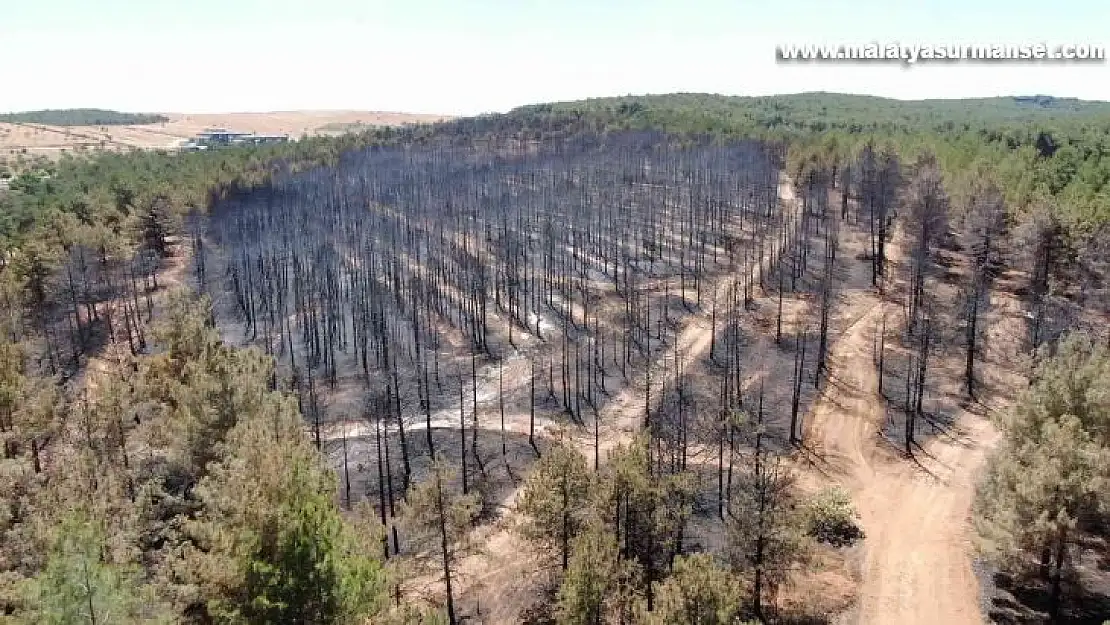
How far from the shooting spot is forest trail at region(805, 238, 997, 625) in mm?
36969

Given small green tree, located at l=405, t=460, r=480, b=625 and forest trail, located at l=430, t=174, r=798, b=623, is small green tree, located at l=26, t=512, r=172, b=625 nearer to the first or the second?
small green tree, located at l=405, t=460, r=480, b=625

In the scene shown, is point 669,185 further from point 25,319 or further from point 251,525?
point 251,525

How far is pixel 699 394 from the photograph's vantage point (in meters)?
63.7

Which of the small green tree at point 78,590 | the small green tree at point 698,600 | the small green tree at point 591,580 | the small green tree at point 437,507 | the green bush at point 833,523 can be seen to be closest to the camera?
the small green tree at point 78,590

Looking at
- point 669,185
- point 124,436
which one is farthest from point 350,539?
point 669,185

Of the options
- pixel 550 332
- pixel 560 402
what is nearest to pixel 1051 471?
pixel 560 402

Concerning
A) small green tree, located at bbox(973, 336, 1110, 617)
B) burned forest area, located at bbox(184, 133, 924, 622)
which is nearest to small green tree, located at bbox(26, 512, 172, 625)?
burned forest area, located at bbox(184, 133, 924, 622)

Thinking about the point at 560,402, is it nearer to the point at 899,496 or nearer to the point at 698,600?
the point at 899,496

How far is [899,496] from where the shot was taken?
47.8 meters

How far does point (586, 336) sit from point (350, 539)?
2113 inches

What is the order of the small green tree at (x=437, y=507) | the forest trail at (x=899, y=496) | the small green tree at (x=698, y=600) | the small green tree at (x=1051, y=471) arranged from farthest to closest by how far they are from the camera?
the forest trail at (x=899, y=496), the small green tree at (x=437, y=507), the small green tree at (x=1051, y=471), the small green tree at (x=698, y=600)

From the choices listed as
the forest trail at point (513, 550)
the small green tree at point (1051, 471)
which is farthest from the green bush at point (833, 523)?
the forest trail at point (513, 550)

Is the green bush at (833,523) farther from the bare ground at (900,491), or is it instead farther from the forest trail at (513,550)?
the forest trail at (513,550)

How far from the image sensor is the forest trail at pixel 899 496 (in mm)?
36969
